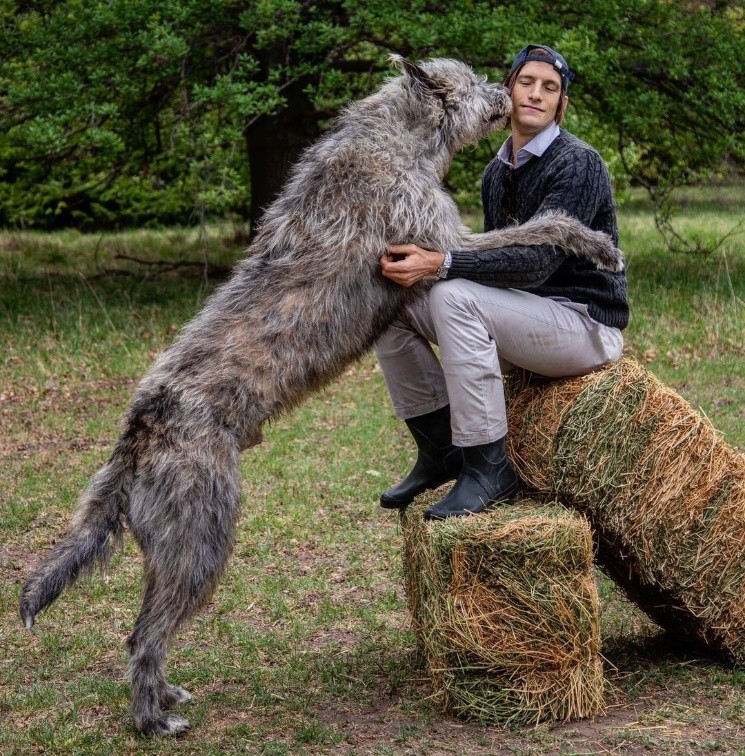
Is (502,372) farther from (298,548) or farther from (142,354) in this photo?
(142,354)

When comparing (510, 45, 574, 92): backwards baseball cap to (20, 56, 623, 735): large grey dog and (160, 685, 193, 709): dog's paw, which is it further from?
(160, 685, 193, 709): dog's paw

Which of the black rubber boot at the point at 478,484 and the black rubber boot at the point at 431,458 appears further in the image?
the black rubber boot at the point at 431,458

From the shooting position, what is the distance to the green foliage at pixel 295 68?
938cm

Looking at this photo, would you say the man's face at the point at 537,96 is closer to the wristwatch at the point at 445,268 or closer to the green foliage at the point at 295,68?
the wristwatch at the point at 445,268

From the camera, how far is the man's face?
421 cm

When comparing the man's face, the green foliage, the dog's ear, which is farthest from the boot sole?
the green foliage

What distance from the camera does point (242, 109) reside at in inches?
364

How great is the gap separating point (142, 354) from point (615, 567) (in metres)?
6.27

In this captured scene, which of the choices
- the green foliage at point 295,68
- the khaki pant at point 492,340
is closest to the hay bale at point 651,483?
the khaki pant at point 492,340

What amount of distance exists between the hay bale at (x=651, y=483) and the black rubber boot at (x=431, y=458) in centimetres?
36

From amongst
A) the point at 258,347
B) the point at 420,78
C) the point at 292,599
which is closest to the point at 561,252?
the point at 420,78

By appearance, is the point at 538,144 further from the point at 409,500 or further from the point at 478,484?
the point at 409,500

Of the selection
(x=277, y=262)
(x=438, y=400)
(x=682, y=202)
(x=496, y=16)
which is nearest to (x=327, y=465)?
(x=438, y=400)

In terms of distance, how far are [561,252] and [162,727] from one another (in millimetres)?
2350
